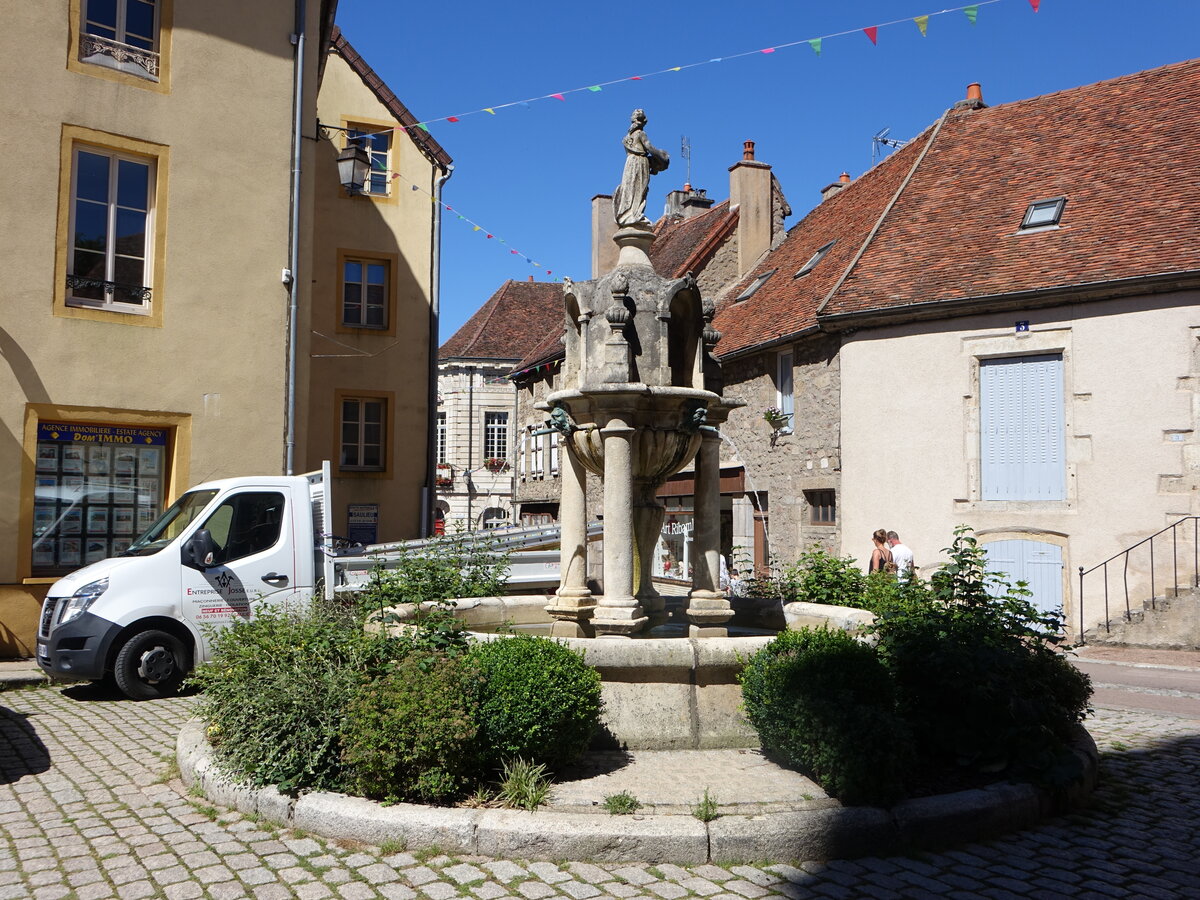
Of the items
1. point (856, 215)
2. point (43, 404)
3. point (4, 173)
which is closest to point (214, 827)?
point (43, 404)

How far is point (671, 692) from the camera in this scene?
6105mm

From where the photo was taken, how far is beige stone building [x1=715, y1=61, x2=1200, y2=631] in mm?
14984

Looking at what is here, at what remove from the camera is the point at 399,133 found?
19375 mm

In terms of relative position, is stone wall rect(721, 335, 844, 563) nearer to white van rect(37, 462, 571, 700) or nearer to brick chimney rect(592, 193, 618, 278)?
white van rect(37, 462, 571, 700)

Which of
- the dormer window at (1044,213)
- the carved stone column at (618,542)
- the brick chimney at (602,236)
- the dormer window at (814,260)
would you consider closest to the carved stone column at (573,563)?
the carved stone column at (618,542)

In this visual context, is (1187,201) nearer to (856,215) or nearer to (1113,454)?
(1113,454)

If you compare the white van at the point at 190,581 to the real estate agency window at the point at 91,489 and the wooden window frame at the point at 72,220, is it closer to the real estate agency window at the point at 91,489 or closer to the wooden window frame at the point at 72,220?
the real estate agency window at the point at 91,489

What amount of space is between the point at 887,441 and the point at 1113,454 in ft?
11.3

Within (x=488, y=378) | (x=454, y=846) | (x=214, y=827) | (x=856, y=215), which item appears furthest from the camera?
(x=488, y=378)

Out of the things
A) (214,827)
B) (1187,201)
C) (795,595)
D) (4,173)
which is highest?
(1187,201)

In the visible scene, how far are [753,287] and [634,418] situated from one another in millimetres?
17118

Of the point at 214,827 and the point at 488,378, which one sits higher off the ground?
the point at 488,378

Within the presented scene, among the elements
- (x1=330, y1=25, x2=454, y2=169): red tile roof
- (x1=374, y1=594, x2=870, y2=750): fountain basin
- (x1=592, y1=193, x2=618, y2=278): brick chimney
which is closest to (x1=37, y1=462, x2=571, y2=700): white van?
(x1=374, y1=594, x2=870, y2=750): fountain basin

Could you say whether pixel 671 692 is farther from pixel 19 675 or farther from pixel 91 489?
pixel 91 489
